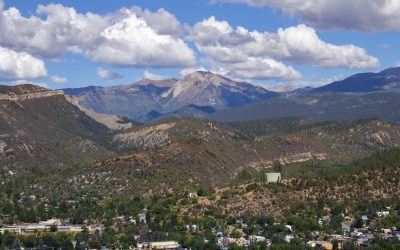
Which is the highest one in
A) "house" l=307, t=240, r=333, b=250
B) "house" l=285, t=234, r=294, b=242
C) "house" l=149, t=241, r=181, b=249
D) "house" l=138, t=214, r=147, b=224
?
"house" l=138, t=214, r=147, b=224

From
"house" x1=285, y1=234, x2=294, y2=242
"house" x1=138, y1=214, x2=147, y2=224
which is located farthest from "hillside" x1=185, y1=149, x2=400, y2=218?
"house" x1=285, y1=234, x2=294, y2=242

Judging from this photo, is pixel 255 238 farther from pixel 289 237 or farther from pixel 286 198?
pixel 286 198

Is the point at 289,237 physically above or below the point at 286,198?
below

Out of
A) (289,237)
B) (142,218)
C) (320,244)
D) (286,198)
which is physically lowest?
(320,244)

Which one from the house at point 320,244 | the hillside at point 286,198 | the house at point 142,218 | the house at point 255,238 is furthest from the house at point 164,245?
the hillside at point 286,198

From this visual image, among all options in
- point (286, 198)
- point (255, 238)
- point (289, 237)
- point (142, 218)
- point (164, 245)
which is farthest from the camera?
point (286, 198)

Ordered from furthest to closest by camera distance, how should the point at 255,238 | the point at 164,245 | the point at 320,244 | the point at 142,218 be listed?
1. the point at 142,218
2. the point at 255,238
3. the point at 164,245
4. the point at 320,244

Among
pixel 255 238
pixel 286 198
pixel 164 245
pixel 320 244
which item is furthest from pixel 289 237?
pixel 286 198

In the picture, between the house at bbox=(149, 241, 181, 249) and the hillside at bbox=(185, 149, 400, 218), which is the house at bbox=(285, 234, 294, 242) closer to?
the hillside at bbox=(185, 149, 400, 218)

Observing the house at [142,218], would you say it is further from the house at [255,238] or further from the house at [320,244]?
the house at [320,244]

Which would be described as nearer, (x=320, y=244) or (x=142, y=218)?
(x=320, y=244)

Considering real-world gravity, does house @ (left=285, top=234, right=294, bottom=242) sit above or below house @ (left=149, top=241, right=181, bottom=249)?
below
